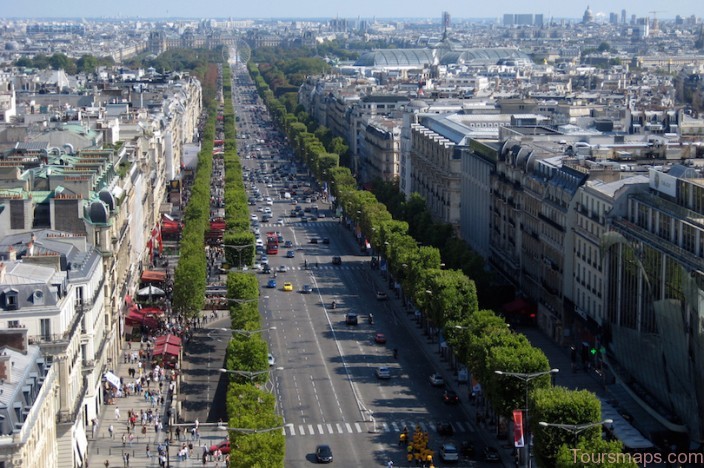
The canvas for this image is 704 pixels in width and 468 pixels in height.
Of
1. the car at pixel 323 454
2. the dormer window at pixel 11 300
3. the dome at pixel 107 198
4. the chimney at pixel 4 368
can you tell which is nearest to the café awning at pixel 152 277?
the dome at pixel 107 198

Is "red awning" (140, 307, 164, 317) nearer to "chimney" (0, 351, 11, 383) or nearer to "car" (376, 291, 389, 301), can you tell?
"car" (376, 291, 389, 301)

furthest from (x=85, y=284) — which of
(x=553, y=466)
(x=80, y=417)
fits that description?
(x=553, y=466)

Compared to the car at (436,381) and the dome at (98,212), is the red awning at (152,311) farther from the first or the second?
the car at (436,381)

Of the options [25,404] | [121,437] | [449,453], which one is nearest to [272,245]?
[121,437]

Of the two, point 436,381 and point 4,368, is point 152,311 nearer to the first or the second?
point 436,381

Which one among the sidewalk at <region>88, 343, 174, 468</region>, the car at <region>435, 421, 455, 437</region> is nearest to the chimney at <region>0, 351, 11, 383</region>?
the sidewalk at <region>88, 343, 174, 468</region>
